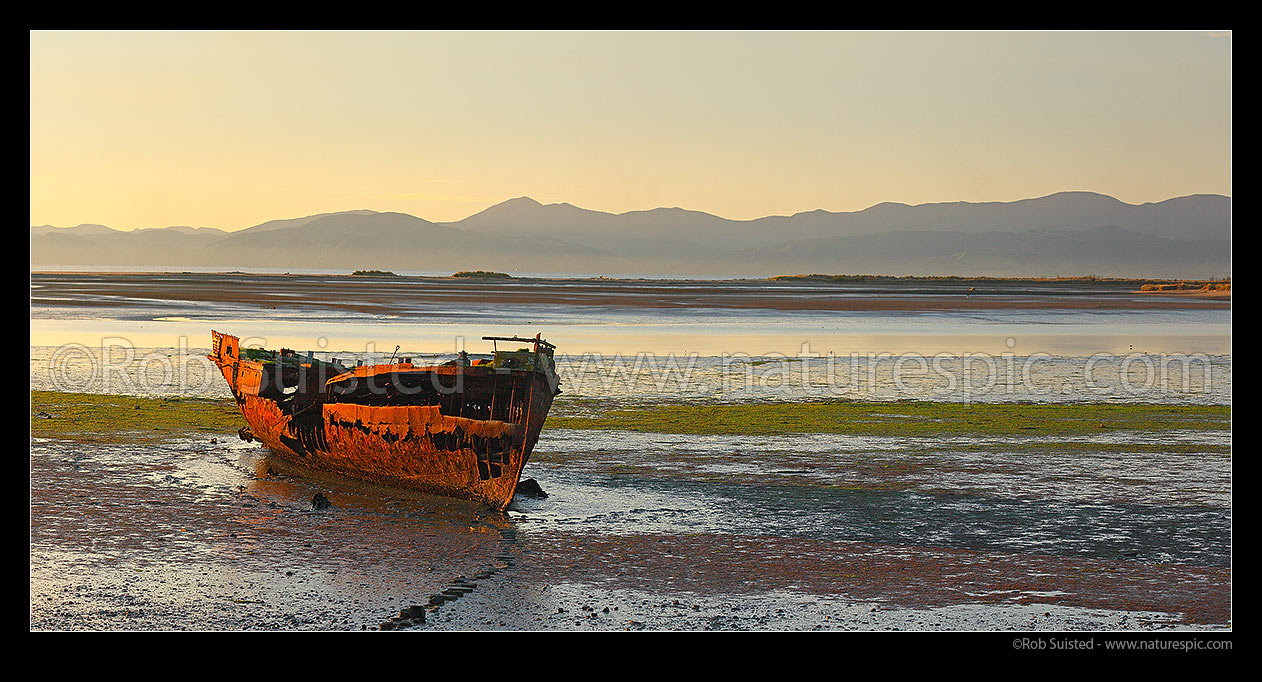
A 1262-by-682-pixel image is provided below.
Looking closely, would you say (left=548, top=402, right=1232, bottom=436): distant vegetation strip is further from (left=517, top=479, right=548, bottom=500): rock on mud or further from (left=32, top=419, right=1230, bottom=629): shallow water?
(left=517, top=479, right=548, bottom=500): rock on mud

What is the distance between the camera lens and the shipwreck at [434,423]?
49.1 feet

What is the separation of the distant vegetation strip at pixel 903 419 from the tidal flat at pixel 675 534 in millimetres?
192

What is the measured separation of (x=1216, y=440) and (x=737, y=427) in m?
8.56

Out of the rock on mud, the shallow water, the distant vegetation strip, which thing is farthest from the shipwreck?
the distant vegetation strip

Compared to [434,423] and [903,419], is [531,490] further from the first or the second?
[903,419]

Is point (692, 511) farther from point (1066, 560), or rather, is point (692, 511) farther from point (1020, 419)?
point (1020, 419)

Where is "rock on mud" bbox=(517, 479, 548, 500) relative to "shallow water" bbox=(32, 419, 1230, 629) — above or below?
above

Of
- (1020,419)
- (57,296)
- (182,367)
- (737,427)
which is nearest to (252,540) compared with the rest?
(737,427)

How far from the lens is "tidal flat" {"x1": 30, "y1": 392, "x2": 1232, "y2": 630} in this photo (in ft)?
34.6

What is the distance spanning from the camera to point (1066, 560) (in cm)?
Answer: 1237

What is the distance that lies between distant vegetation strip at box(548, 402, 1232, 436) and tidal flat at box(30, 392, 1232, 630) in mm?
192

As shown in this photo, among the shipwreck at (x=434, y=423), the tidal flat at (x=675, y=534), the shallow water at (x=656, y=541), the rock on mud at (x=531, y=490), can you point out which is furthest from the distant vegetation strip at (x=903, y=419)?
the rock on mud at (x=531, y=490)

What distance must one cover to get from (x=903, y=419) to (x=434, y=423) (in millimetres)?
10908

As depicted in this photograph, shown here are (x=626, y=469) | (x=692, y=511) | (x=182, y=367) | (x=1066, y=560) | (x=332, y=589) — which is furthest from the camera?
(x=182, y=367)
